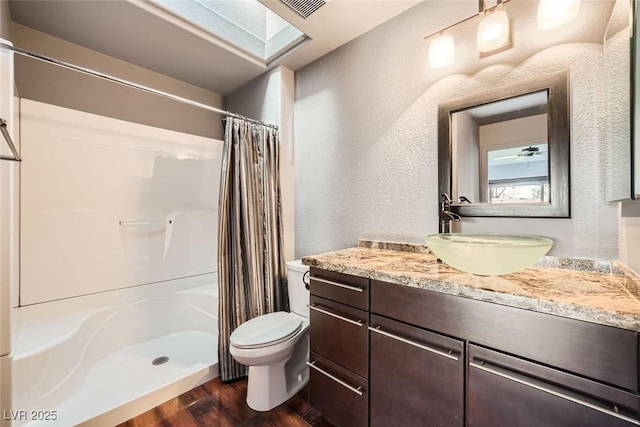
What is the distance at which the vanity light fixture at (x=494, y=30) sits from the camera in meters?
1.27

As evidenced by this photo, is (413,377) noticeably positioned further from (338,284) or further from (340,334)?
(338,284)

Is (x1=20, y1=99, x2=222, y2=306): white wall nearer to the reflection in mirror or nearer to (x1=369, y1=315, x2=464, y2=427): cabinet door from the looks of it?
(x1=369, y1=315, x2=464, y2=427): cabinet door

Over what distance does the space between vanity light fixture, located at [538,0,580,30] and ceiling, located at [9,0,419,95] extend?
742mm

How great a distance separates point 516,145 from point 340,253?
1113 millimetres

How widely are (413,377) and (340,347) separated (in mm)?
370

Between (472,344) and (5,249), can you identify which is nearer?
(472,344)

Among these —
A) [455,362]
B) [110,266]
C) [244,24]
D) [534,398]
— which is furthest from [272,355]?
[244,24]

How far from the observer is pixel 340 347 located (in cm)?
130

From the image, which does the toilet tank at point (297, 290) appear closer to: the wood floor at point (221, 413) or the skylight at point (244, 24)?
the wood floor at point (221, 413)

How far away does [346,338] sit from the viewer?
127 cm

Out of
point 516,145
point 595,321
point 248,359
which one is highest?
point 516,145

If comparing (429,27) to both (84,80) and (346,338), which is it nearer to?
(346,338)

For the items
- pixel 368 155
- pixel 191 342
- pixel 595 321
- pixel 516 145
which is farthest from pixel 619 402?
pixel 191 342

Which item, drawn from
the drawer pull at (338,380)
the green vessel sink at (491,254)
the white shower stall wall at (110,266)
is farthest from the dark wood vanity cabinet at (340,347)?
the white shower stall wall at (110,266)
